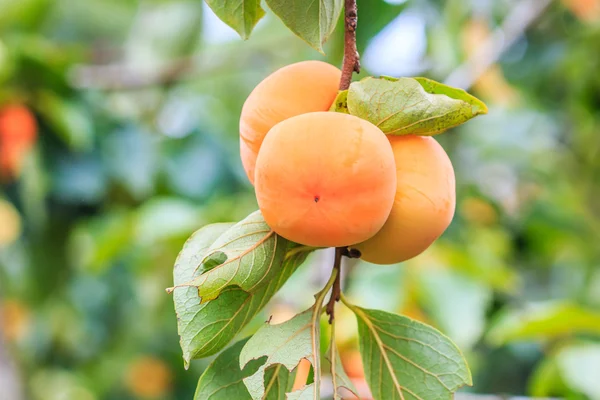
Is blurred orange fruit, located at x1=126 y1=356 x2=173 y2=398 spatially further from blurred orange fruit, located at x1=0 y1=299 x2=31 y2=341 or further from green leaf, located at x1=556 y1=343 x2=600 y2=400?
green leaf, located at x1=556 y1=343 x2=600 y2=400

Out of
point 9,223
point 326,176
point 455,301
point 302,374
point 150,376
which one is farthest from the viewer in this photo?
point 150,376

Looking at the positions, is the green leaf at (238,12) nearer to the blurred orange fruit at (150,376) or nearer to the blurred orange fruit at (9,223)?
the blurred orange fruit at (9,223)

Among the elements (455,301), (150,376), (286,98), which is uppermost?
(286,98)

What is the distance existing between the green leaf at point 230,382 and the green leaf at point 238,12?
291mm

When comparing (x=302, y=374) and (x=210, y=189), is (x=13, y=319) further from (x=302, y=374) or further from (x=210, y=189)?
(x=302, y=374)

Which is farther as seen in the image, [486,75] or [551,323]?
[486,75]

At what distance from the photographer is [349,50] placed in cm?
50

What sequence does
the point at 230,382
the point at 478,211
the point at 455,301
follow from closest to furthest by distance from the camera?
the point at 230,382
the point at 455,301
the point at 478,211

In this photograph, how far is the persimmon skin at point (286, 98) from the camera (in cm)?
51

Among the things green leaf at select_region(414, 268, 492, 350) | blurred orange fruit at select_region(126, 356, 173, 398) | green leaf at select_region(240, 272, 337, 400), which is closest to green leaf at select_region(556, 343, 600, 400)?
green leaf at select_region(414, 268, 492, 350)

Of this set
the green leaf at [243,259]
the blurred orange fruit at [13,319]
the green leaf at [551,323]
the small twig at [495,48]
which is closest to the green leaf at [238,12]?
the green leaf at [243,259]

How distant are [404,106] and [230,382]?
277mm

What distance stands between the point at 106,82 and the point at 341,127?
1.62 m

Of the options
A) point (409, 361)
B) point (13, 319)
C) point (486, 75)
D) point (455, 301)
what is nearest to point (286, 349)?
point (409, 361)
